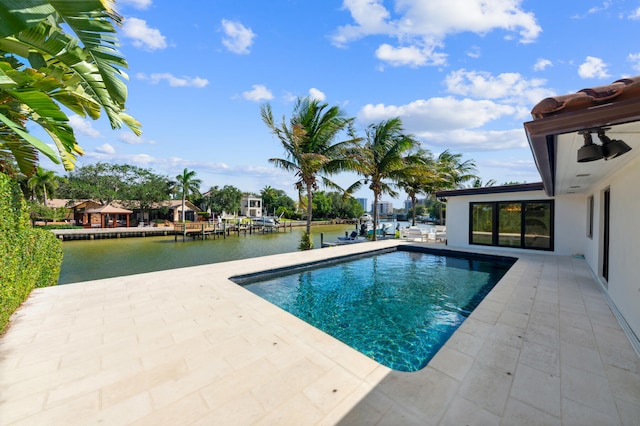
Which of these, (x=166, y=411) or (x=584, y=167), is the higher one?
(x=584, y=167)

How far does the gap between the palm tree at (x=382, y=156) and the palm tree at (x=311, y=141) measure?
1.01 m

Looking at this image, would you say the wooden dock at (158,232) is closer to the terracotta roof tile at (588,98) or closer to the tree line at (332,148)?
the tree line at (332,148)

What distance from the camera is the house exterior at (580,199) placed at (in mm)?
1801

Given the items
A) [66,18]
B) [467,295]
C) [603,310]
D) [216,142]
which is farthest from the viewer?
[216,142]

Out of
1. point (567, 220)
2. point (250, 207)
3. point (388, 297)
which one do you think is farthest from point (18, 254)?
point (250, 207)

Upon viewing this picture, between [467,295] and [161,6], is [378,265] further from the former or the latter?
[161,6]

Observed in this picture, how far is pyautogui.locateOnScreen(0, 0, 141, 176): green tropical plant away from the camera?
168 cm

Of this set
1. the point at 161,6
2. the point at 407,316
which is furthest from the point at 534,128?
the point at 161,6

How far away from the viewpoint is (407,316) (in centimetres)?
492

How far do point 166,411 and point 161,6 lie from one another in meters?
7.08

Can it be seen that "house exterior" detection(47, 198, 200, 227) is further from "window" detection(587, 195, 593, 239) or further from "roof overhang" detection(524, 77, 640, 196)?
"window" detection(587, 195, 593, 239)

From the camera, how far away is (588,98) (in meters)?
1.76

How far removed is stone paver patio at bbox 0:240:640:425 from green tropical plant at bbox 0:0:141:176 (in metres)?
2.07

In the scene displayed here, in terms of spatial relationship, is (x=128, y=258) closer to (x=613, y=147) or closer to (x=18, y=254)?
(x=18, y=254)
